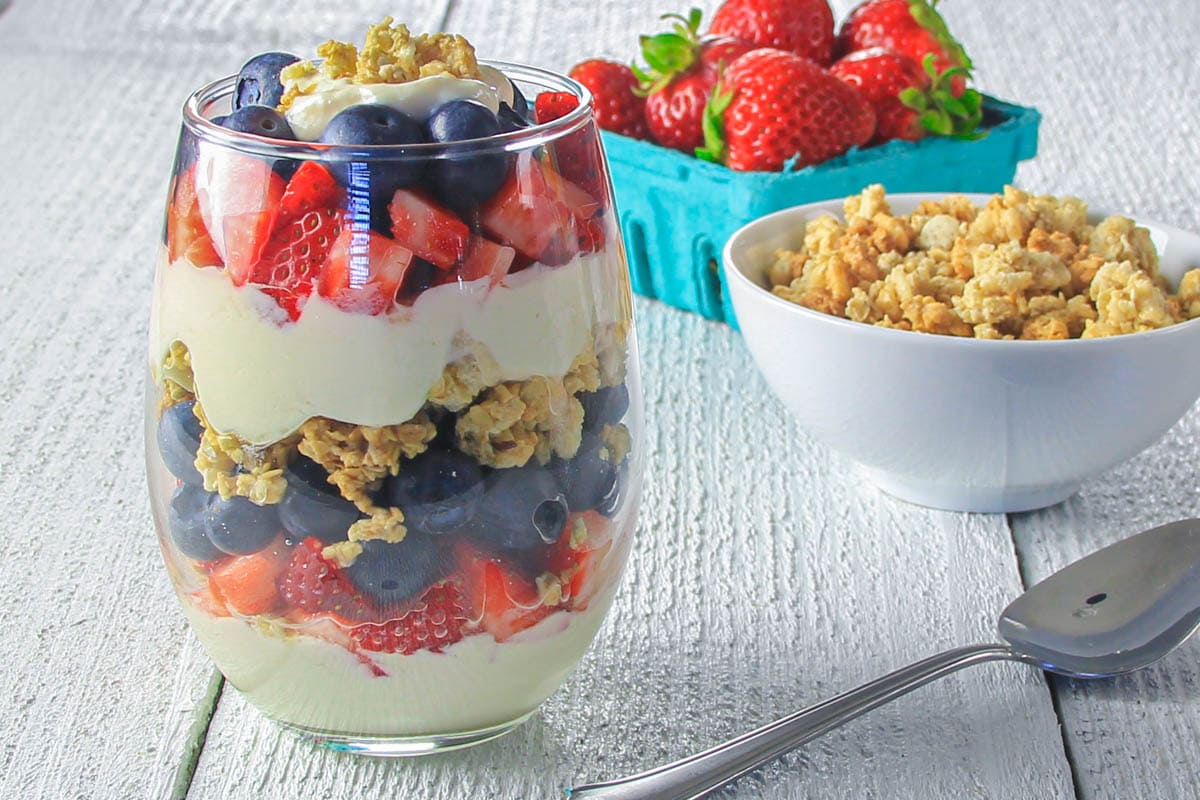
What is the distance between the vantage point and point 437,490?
577mm

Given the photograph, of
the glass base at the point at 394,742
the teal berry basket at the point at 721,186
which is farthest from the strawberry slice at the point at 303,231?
the teal berry basket at the point at 721,186

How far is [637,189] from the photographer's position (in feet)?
3.84

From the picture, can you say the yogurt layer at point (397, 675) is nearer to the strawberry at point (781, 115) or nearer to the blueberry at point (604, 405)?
the blueberry at point (604, 405)

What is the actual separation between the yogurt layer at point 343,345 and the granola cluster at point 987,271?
0.36 meters

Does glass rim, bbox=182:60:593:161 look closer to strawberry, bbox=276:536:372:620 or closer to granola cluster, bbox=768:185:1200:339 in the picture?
strawberry, bbox=276:536:372:620

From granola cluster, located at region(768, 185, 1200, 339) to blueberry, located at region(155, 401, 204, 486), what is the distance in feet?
1.44

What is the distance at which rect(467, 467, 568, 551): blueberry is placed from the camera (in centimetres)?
59

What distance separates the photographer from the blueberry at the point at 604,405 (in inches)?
24.3

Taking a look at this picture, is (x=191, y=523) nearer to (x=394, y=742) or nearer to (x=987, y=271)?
(x=394, y=742)

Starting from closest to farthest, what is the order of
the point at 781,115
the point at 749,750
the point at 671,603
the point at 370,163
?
1. the point at 370,163
2. the point at 749,750
3. the point at 671,603
4. the point at 781,115

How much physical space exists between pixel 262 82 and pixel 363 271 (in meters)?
0.12

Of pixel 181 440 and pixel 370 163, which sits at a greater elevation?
pixel 370 163

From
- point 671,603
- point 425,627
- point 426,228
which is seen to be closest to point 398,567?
point 425,627

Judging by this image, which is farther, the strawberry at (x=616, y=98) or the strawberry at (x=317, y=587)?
the strawberry at (x=616, y=98)
